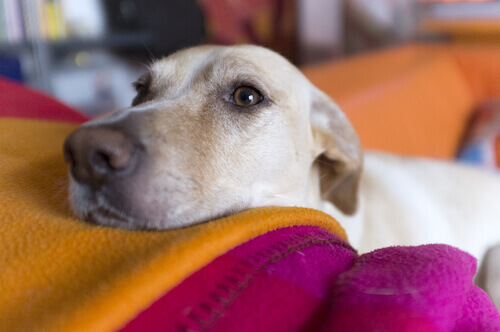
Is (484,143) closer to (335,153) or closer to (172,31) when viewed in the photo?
(335,153)

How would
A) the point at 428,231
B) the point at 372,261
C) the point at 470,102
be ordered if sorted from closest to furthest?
the point at 372,261
the point at 428,231
the point at 470,102

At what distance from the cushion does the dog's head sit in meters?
1.75

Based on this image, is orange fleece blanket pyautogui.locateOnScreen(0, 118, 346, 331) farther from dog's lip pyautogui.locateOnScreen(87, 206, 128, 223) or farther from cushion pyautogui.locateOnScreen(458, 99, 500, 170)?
cushion pyautogui.locateOnScreen(458, 99, 500, 170)

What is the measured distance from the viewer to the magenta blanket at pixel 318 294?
0.45m

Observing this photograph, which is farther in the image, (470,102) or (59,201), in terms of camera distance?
(470,102)

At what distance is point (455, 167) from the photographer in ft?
6.36

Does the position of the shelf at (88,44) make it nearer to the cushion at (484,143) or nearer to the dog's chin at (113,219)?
the cushion at (484,143)

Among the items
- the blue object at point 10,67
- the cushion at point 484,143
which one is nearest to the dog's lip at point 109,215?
the cushion at point 484,143

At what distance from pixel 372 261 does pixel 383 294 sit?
0.31 ft

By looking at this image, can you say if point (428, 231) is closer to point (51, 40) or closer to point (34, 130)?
point (34, 130)

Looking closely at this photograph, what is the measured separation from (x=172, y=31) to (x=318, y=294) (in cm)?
406

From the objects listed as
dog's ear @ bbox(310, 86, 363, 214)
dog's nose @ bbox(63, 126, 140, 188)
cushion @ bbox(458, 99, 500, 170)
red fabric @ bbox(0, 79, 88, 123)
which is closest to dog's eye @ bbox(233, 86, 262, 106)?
dog's ear @ bbox(310, 86, 363, 214)

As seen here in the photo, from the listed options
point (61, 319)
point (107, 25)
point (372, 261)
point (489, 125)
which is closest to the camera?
point (61, 319)

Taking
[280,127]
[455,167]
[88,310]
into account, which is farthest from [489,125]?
[88,310]
